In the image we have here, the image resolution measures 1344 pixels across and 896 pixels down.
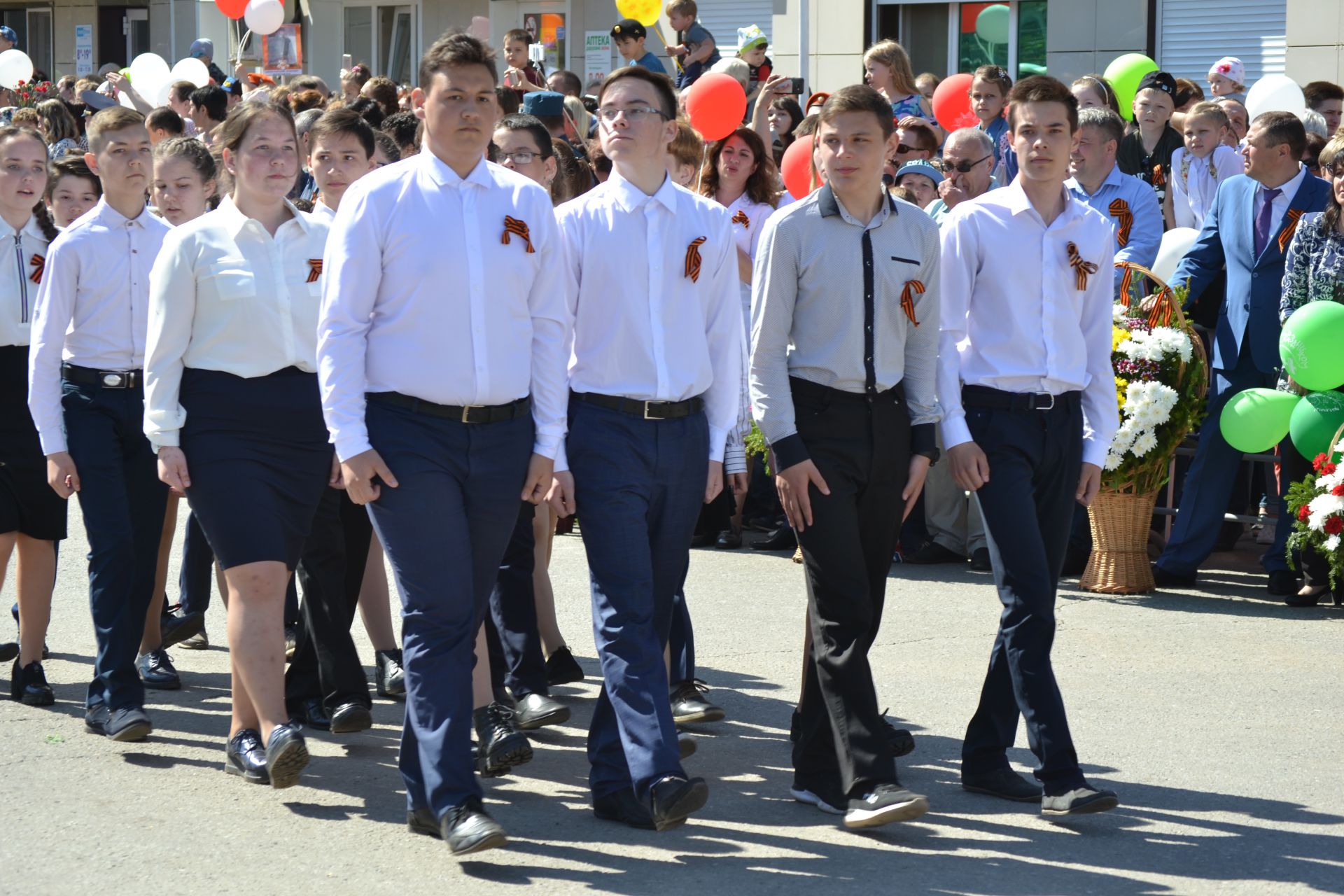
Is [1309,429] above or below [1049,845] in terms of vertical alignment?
above

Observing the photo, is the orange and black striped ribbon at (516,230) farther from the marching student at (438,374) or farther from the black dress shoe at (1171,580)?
the black dress shoe at (1171,580)

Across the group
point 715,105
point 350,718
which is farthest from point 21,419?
point 715,105

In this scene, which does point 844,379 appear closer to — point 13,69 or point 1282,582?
point 1282,582

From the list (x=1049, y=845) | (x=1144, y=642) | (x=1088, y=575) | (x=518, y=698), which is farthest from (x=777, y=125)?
(x=1049, y=845)

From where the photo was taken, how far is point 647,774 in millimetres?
4977

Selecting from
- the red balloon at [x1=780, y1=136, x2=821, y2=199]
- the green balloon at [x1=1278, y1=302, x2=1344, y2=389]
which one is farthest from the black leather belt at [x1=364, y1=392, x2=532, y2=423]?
the red balloon at [x1=780, y1=136, x2=821, y2=199]

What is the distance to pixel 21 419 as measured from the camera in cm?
679

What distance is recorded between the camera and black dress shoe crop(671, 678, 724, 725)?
634cm

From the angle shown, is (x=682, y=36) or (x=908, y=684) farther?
(x=682, y=36)

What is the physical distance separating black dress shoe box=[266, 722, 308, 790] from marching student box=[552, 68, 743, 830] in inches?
33.9

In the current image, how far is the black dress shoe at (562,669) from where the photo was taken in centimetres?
677

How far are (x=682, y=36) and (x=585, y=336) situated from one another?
389 inches

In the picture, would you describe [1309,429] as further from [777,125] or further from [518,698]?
[777,125]

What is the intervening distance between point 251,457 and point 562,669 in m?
1.79
